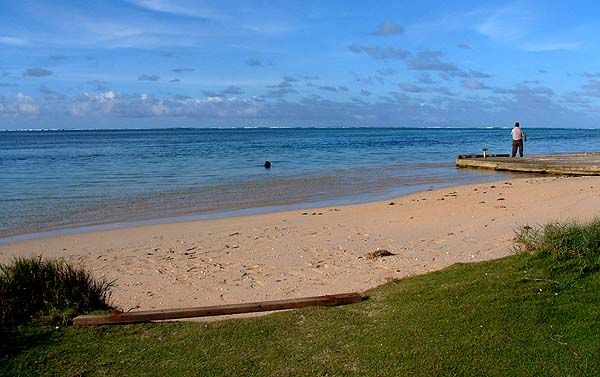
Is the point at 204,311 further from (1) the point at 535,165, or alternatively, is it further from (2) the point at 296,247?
(1) the point at 535,165

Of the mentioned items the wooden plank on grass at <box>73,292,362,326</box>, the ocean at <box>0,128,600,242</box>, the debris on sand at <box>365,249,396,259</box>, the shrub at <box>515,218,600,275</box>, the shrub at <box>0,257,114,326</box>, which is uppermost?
the shrub at <box>515,218,600,275</box>

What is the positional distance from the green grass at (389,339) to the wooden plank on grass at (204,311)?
13cm

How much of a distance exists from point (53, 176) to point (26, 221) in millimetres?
15101

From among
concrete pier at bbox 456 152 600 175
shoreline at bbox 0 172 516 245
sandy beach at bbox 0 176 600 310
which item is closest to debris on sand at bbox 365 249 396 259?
sandy beach at bbox 0 176 600 310

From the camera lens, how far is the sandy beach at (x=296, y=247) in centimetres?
809

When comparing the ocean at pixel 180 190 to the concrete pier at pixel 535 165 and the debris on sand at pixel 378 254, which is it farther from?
the debris on sand at pixel 378 254

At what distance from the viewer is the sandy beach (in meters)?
8.09

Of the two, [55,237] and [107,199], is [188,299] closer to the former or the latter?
[55,237]

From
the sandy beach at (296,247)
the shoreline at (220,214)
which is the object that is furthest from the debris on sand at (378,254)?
the shoreline at (220,214)

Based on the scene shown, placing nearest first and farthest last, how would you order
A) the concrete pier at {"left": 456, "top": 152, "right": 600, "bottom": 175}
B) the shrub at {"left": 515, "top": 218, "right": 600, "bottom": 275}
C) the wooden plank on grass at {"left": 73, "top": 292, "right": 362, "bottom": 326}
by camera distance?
the wooden plank on grass at {"left": 73, "top": 292, "right": 362, "bottom": 326} → the shrub at {"left": 515, "top": 218, "right": 600, "bottom": 275} → the concrete pier at {"left": 456, "top": 152, "right": 600, "bottom": 175}

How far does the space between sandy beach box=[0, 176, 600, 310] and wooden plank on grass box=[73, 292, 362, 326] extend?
1.33 meters

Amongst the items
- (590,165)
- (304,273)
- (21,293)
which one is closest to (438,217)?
(304,273)

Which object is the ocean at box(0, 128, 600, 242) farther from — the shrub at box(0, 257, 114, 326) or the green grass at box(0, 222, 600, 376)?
the green grass at box(0, 222, 600, 376)

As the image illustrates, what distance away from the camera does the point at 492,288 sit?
5965mm
